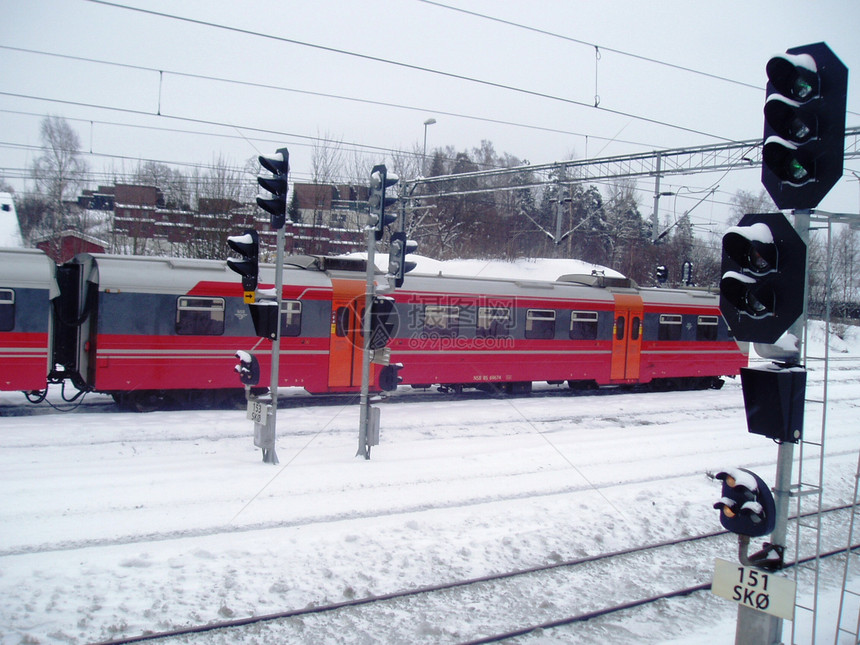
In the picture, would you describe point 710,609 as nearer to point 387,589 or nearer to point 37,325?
point 387,589

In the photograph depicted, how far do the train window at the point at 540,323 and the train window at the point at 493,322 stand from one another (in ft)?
2.10

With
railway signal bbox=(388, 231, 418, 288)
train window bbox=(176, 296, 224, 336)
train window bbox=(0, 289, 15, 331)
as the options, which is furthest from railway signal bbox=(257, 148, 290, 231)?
train window bbox=(0, 289, 15, 331)

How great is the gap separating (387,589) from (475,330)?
11164 millimetres

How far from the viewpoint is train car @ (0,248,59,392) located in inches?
496

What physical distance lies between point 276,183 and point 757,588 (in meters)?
7.92

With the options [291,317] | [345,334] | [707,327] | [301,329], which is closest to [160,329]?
[291,317]

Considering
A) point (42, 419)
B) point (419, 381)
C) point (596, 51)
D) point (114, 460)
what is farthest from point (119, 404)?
point (596, 51)

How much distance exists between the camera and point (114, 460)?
962 cm

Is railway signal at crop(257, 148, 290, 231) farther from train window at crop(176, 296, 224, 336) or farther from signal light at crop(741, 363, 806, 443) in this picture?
signal light at crop(741, 363, 806, 443)

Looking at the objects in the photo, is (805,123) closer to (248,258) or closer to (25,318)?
(248,258)

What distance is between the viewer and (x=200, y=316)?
1390 centimetres

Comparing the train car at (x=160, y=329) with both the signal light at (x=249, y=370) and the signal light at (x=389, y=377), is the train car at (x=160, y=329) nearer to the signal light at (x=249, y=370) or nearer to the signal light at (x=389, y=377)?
the signal light at (x=249, y=370)

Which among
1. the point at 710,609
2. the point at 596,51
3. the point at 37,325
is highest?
the point at 596,51

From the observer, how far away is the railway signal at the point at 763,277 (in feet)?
12.8
